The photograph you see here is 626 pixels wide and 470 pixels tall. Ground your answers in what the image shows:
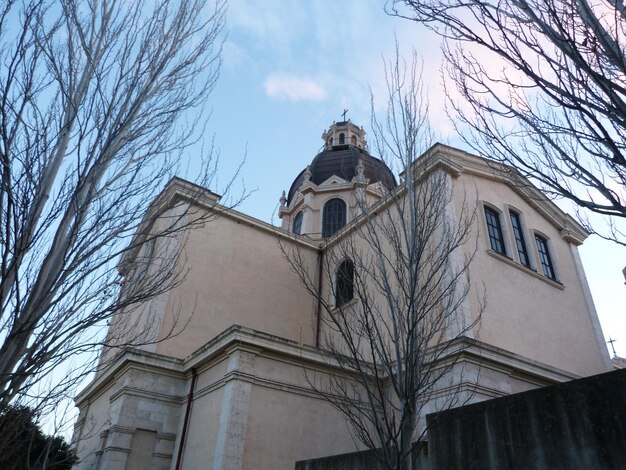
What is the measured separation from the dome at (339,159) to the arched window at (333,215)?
4.82 ft

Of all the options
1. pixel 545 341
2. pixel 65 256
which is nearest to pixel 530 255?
pixel 545 341

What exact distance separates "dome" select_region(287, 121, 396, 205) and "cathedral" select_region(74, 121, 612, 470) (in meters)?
10.3

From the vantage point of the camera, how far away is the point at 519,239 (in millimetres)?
16078

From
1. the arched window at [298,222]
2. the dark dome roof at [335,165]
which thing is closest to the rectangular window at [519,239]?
the dark dome roof at [335,165]

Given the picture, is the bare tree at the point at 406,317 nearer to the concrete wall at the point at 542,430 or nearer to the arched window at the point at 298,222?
the concrete wall at the point at 542,430

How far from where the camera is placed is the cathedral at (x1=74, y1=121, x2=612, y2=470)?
11.3m

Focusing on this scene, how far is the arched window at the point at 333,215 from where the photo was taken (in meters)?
26.5

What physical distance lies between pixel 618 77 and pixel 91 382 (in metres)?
16.9

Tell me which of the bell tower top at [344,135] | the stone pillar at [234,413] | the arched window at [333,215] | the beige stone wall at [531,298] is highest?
the bell tower top at [344,135]

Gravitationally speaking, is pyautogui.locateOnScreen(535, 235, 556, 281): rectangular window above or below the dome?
below

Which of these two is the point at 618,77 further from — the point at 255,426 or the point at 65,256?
the point at 255,426

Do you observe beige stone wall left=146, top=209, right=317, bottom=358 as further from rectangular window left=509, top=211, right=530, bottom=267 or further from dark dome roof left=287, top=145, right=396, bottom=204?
dark dome roof left=287, top=145, right=396, bottom=204

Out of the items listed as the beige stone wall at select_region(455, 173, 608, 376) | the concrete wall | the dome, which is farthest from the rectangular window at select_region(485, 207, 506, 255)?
the dome

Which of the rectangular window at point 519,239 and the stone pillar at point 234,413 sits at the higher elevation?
the rectangular window at point 519,239
